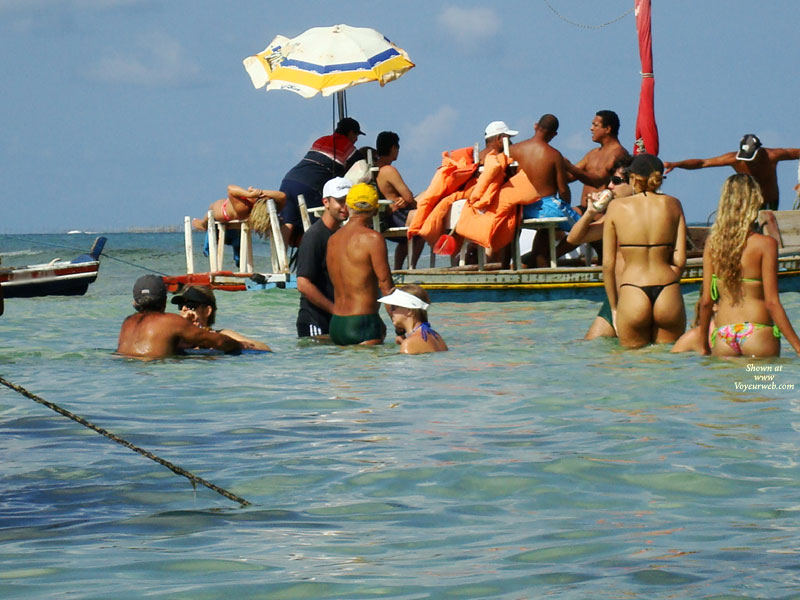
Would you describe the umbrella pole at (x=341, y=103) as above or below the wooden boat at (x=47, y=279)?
above

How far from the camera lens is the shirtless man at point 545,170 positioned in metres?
14.6

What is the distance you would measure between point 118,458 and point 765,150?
1157cm

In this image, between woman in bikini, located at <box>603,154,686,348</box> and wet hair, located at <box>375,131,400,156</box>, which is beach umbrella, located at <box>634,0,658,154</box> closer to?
wet hair, located at <box>375,131,400,156</box>

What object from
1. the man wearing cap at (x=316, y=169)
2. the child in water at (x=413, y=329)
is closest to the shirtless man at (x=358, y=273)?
the child in water at (x=413, y=329)

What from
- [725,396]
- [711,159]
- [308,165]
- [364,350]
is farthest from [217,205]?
[725,396]

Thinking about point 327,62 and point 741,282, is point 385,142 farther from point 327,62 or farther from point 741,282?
point 741,282

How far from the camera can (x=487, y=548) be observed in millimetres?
4098

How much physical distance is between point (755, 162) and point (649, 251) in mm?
6836

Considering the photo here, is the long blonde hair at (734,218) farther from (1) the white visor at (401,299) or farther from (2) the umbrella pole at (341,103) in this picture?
(2) the umbrella pole at (341,103)

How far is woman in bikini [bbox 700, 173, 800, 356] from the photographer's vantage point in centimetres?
783

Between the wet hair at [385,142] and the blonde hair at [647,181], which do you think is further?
the wet hair at [385,142]

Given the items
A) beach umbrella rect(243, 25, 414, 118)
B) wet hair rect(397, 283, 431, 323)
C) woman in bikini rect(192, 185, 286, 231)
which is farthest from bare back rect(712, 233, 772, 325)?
woman in bikini rect(192, 185, 286, 231)

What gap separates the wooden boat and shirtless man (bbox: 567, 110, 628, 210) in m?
11.8

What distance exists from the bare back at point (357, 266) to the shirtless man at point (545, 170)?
494 cm
